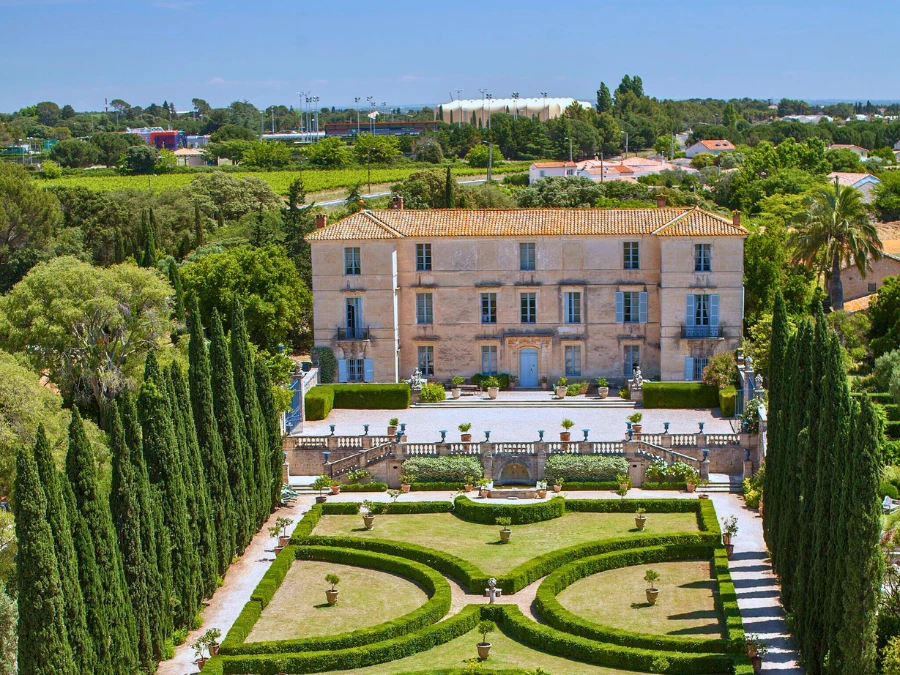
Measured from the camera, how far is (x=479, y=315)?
63.6m

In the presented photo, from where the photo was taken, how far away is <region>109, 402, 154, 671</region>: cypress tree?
3428 cm

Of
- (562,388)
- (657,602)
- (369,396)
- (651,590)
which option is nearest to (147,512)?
(651,590)

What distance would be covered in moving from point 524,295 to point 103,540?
33.9m

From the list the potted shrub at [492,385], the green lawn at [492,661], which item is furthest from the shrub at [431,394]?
the green lawn at [492,661]

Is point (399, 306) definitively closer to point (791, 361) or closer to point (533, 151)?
point (791, 361)

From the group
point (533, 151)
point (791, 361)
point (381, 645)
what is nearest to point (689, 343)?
point (791, 361)

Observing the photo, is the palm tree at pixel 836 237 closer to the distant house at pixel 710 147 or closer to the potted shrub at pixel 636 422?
the potted shrub at pixel 636 422

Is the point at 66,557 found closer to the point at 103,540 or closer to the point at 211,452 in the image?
the point at 103,540

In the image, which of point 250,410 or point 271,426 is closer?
point 250,410

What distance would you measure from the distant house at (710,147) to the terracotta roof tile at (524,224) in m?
123

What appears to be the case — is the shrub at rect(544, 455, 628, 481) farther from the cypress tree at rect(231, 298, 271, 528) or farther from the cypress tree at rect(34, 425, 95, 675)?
the cypress tree at rect(34, 425, 95, 675)

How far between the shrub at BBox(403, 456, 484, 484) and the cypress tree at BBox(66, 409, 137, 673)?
19498 millimetres

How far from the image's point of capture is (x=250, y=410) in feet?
152

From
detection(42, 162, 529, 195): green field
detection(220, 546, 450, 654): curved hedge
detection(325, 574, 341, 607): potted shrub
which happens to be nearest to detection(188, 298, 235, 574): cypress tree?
detection(325, 574, 341, 607): potted shrub
